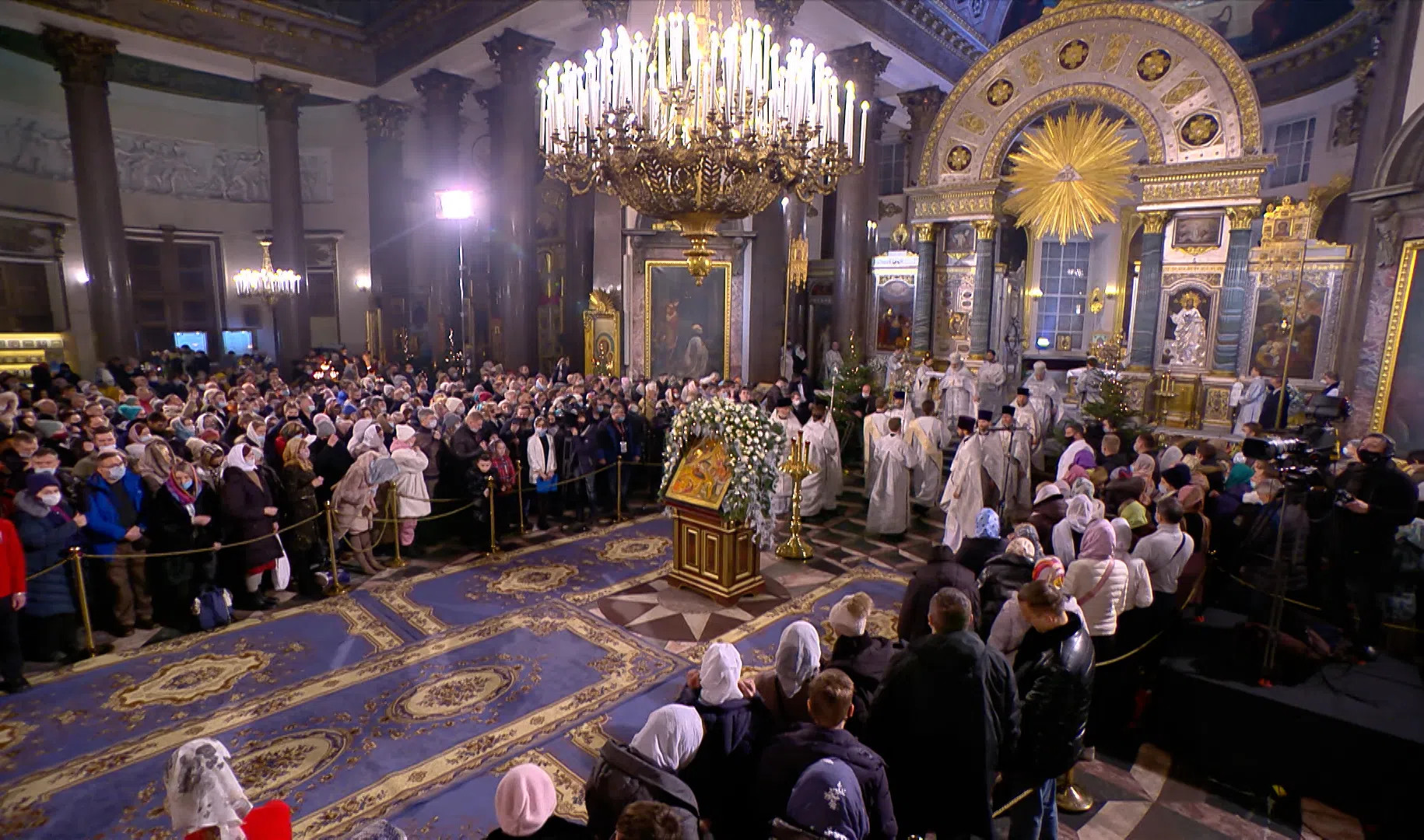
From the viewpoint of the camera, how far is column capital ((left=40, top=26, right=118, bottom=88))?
15.0 meters

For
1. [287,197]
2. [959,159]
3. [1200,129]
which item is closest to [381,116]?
[287,197]

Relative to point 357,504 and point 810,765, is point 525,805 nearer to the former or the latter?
point 810,765

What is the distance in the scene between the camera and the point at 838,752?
298cm

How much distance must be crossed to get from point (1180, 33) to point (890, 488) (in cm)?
993

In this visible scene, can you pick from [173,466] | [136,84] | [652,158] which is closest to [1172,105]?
[652,158]

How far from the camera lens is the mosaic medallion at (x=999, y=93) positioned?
565 inches

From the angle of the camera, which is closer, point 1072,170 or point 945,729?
point 945,729

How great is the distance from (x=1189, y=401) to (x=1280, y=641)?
10278mm

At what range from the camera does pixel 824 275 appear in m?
23.5

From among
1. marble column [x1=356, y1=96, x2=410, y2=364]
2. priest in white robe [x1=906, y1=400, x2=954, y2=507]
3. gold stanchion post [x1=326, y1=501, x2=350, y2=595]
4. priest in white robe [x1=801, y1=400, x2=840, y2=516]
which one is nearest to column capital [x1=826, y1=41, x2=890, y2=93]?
priest in white robe [x1=906, y1=400, x2=954, y2=507]

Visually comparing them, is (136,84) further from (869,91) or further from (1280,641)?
(1280,641)

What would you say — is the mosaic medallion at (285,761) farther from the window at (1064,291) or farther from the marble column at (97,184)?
the window at (1064,291)

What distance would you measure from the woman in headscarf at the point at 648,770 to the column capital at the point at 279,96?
68.9 feet

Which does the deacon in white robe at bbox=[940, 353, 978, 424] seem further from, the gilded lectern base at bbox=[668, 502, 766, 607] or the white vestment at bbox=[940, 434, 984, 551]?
the gilded lectern base at bbox=[668, 502, 766, 607]
